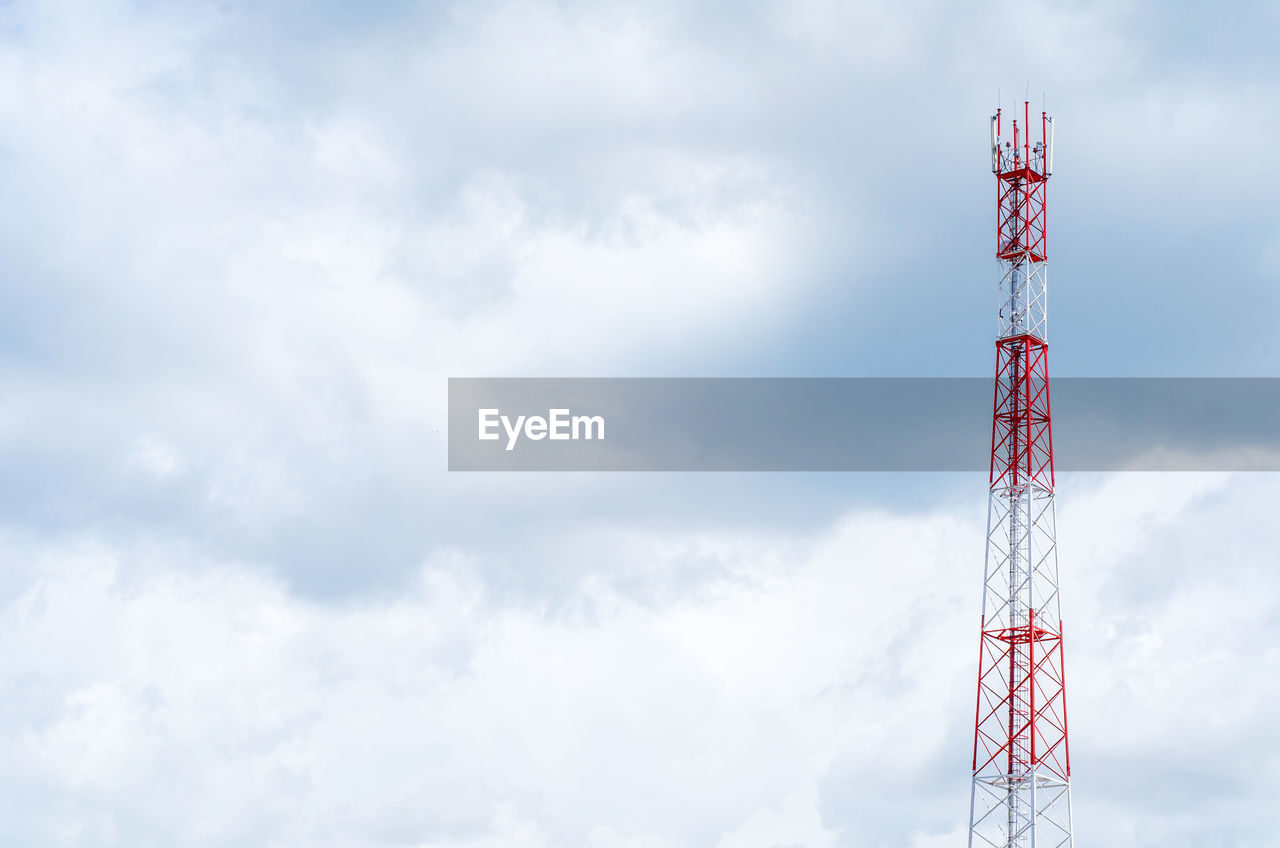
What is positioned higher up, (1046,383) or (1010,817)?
(1046,383)

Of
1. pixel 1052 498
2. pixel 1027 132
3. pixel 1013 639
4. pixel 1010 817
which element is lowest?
pixel 1010 817

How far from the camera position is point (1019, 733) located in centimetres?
12900

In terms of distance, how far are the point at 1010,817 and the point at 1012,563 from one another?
1657cm

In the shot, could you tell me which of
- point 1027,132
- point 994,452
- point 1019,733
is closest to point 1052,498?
point 994,452

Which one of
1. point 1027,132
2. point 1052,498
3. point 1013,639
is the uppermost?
point 1027,132

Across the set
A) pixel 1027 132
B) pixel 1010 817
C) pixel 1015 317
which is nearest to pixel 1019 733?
pixel 1010 817

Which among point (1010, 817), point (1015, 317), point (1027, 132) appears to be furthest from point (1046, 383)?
point (1010, 817)

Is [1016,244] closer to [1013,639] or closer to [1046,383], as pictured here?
[1046,383]

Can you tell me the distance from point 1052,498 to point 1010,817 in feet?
69.1

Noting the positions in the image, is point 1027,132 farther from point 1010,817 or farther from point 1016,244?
point 1010,817

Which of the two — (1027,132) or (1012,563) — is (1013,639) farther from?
(1027,132)

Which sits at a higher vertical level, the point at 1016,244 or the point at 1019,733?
the point at 1016,244

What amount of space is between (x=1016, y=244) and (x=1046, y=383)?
9.72 meters

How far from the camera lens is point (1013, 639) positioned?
130375 millimetres
